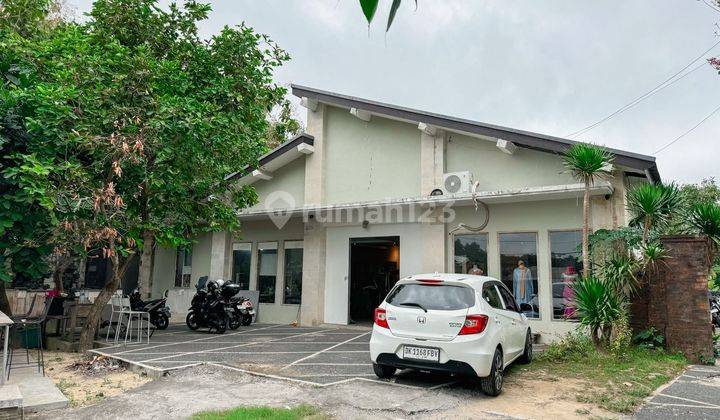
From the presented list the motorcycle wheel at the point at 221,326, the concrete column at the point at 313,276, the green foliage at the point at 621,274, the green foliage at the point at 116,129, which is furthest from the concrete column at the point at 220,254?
the green foliage at the point at 621,274

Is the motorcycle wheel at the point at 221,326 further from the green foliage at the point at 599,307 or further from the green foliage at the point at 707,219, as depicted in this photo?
the green foliage at the point at 707,219

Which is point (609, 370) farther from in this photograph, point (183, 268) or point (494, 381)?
point (183, 268)

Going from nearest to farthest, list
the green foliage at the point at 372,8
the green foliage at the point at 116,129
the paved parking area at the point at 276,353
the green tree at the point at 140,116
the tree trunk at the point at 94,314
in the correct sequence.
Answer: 1. the green foliage at the point at 372,8
2. the paved parking area at the point at 276,353
3. the green foliage at the point at 116,129
4. the green tree at the point at 140,116
5. the tree trunk at the point at 94,314

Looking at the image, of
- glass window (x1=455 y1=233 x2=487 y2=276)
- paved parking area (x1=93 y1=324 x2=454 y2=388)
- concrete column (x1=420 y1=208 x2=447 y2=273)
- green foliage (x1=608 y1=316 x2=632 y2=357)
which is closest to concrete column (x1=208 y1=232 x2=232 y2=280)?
paved parking area (x1=93 y1=324 x2=454 y2=388)

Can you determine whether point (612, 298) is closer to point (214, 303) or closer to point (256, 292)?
point (214, 303)

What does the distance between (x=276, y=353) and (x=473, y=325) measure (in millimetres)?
4570

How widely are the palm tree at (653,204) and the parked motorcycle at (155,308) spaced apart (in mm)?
11638

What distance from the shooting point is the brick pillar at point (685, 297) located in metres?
8.55

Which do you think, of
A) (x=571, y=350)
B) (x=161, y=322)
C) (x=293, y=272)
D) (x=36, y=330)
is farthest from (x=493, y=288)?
(x=161, y=322)

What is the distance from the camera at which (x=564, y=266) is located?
10562 millimetres

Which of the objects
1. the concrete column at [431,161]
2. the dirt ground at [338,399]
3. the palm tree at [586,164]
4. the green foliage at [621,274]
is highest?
the concrete column at [431,161]

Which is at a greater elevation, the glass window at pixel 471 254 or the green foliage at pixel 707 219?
the green foliage at pixel 707 219

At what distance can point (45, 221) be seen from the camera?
28.0ft

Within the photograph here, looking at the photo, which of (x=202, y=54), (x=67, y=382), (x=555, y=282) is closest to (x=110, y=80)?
(x=202, y=54)
